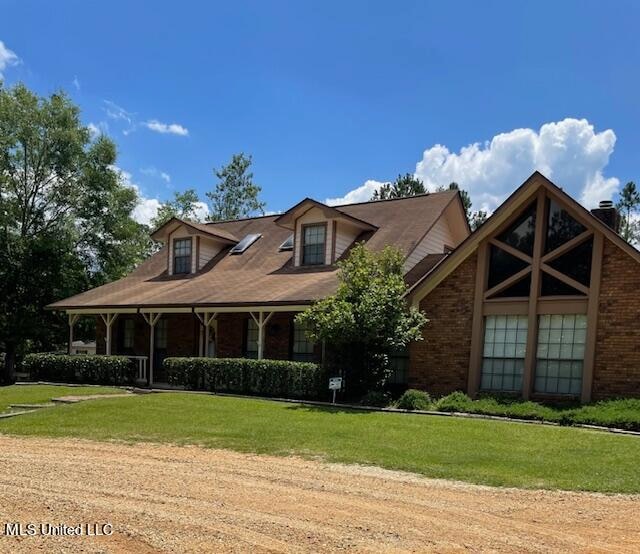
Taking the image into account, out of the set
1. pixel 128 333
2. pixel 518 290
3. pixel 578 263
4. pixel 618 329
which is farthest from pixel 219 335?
pixel 618 329

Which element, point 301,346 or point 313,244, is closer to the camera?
point 301,346

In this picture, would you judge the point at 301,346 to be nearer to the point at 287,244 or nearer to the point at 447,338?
the point at 447,338

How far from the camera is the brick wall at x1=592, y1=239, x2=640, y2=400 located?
12945 millimetres

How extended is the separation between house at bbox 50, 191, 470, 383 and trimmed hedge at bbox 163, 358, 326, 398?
103 centimetres

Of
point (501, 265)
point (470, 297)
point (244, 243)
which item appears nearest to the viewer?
point (501, 265)

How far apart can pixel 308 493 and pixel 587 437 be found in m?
6.00

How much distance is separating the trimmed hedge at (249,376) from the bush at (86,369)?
2078mm

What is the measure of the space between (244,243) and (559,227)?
44.0ft

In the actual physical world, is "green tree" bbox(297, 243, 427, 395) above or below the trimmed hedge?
above

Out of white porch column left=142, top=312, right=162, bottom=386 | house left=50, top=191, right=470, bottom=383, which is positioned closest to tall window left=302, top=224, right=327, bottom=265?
house left=50, top=191, right=470, bottom=383

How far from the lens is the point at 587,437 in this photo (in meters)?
10.4

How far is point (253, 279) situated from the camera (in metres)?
20.8

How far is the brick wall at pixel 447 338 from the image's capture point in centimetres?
1527

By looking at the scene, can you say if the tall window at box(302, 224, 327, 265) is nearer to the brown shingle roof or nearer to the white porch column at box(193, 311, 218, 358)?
the brown shingle roof
